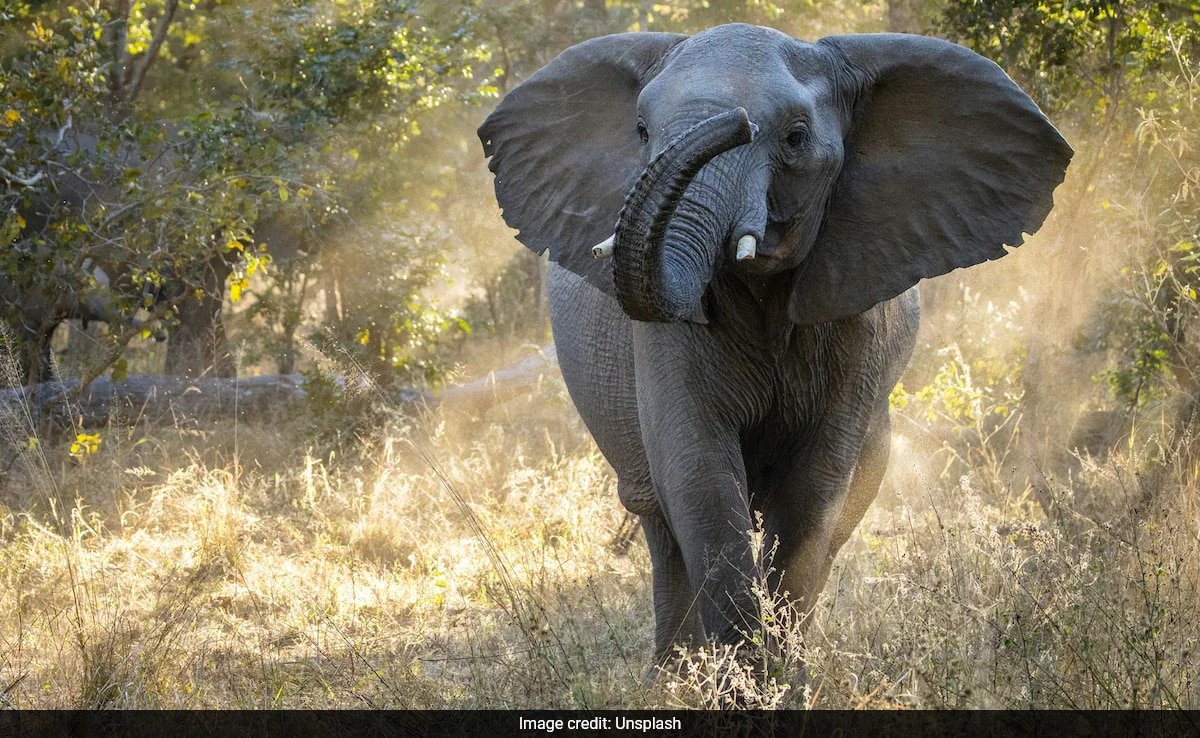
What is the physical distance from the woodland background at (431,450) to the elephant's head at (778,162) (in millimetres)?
918

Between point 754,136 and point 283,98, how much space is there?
6517 mm

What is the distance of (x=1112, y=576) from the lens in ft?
17.0

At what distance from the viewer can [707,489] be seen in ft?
15.5

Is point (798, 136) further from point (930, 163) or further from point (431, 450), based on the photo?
point (431, 450)

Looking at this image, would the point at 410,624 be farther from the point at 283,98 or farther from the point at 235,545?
the point at 283,98

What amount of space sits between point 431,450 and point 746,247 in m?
5.70

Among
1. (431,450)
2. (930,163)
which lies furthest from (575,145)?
(431,450)

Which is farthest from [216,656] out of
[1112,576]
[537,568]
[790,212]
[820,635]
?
[1112,576]

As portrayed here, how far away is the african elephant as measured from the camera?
442 centimetres

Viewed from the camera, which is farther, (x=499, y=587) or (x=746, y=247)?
(x=499, y=587)

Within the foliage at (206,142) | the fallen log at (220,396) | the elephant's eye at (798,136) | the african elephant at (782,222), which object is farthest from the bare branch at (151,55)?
the elephant's eye at (798,136)

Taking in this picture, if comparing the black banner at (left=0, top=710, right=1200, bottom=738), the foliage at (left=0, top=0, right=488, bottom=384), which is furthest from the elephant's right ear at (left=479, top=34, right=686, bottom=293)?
the foliage at (left=0, top=0, right=488, bottom=384)

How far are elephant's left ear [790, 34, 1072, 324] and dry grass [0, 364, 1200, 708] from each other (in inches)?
34.7

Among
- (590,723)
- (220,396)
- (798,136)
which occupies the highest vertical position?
(798,136)
